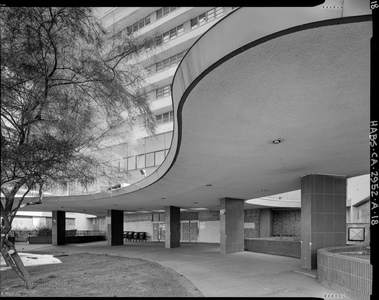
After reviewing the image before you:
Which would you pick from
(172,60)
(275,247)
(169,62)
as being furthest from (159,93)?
(275,247)

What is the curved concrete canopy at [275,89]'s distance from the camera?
3.07 m

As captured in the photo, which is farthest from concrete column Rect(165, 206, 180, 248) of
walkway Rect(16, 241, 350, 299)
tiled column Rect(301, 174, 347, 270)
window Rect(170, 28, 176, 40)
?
window Rect(170, 28, 176, 40)

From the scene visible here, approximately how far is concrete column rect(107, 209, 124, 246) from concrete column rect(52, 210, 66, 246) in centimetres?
497

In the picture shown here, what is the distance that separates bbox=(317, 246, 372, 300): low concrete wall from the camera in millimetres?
6219

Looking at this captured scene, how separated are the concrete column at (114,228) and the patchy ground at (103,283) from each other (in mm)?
13215

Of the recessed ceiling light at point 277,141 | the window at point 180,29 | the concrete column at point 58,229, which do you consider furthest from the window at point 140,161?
the recessed ceiling light at point 277,141

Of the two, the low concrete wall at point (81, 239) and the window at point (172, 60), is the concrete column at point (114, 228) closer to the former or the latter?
the low concrete wall at point (81, 239)

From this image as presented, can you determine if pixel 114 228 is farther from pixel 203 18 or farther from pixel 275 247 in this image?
pixel 203 18

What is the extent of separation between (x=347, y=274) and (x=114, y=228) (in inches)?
847

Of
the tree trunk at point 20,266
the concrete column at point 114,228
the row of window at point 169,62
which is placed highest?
the row of window at point 169,62

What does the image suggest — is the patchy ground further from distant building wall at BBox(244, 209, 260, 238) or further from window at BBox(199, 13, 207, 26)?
window at BBox(199, 13, 207, 26)

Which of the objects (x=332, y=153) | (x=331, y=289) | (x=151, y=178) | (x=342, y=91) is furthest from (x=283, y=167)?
(x=342, y=91)

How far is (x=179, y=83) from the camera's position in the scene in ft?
14.6

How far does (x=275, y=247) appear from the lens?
17.0 m
